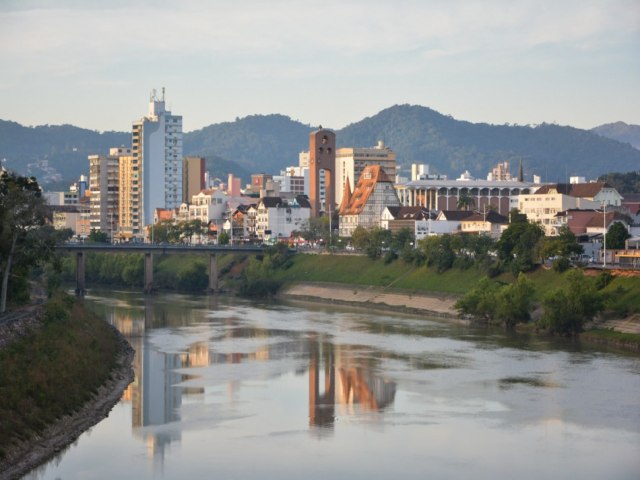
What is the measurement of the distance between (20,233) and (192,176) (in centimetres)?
13805

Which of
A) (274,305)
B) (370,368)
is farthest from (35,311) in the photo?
(274,305)

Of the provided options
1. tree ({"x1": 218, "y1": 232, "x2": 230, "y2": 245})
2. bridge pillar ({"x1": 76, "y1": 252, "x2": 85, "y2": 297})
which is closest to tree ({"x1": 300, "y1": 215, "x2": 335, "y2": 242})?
tree ({"x1": 218, "y1": 232, "x2": 230, "y2": 245})

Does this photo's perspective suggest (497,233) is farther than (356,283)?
Yes

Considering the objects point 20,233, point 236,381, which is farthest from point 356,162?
point 236,381

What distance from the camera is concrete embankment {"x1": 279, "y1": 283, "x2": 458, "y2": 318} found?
84.6 metres

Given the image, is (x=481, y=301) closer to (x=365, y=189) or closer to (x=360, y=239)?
(x=360, y=239)

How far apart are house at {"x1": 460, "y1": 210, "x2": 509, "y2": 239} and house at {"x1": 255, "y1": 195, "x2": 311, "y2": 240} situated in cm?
3173

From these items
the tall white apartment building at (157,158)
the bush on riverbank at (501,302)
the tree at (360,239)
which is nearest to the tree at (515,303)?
the bush on riverbank at (501,302)

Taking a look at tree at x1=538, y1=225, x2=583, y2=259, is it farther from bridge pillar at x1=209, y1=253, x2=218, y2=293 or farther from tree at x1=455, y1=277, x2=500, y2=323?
bridge pillar at x1=209, y1=253, x2=218, y2=293

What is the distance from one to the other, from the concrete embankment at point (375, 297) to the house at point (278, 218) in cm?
4061

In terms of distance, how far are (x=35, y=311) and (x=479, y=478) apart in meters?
24.3

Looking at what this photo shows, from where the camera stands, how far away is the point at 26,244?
55.1m

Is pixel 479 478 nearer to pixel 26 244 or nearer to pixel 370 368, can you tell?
pixel 370 368

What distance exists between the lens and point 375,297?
94562 millimetres
